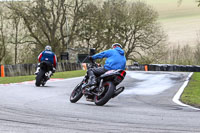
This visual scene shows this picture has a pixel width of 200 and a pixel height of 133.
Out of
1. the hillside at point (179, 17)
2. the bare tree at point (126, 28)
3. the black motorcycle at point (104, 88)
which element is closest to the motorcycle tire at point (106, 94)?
the black motorcycle at point (104, 88)

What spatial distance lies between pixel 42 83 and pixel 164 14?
251 feet

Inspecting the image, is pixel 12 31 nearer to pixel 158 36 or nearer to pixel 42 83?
pixel 158 36

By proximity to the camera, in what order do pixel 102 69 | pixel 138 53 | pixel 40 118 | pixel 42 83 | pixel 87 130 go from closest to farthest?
pixel 87 130 < pixel 40 118 < pixel 102 69 < pixel 42 83 < pixel 138 53

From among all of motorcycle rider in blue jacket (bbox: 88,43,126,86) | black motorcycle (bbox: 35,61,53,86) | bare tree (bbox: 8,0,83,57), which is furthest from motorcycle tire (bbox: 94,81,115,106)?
bare tree (bbox: 8,0,83,57)

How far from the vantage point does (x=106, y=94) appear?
9656 millimetres

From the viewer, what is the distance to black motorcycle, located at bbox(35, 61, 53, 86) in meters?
16.6

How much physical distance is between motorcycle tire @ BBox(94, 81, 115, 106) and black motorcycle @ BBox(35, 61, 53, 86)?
273 inches

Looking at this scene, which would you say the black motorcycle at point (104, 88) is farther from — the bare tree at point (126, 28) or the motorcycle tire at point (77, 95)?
the bare tree at point (126, 28)

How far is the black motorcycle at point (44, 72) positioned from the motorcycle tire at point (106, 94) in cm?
693

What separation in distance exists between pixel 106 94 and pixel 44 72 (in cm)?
767

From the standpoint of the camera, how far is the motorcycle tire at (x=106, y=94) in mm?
9609

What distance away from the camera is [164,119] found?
23.9ft

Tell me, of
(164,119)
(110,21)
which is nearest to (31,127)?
(164,119)

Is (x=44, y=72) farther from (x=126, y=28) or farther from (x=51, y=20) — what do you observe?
(x=126, y=28)
